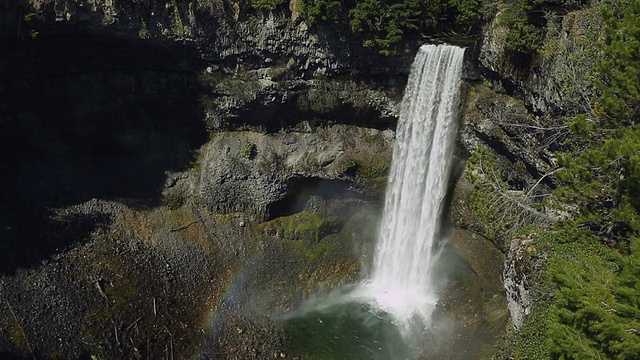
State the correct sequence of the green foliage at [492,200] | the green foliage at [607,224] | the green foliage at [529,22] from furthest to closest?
1. the green foliage at [529,22]
2. the green foliage at [492,200]
3. the green foliage at [607,224]

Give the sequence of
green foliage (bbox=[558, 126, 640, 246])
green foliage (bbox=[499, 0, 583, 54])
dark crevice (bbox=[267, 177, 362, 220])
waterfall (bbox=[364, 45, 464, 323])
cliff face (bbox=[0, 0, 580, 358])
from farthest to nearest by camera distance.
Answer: dark crevice (bbox=[267, 177, 362, 220]), waterfall (bbox=[364, 45, 464, 323]), cliff face (bbox=[0, 0, 580, 358]), green foliage (bbox=[499, 0, 583, 54]), green foliage (bbox=[558, 126, 640, 246])

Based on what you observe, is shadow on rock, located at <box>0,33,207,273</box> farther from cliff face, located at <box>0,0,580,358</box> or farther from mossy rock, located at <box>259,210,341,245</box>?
mossy rock, located at <box>259,210,341,245</box>

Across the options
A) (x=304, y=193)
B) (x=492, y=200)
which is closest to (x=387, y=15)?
(x=304, y=193)

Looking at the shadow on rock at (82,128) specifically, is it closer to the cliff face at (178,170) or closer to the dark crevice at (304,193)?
the cliff face at (178,170)

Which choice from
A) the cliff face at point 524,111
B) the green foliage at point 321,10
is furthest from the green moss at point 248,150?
the cliff face at point 524,111

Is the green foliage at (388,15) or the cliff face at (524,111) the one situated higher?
the green foliage at (388,15)

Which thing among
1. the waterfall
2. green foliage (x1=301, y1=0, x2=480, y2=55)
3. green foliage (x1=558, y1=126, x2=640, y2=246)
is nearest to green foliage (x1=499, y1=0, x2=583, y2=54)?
the waterfall

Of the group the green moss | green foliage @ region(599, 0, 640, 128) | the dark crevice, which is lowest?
the dark crevice

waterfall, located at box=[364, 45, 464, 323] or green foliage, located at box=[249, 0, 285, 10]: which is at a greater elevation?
green foliage, located at box=[249, 0, 285, 10]

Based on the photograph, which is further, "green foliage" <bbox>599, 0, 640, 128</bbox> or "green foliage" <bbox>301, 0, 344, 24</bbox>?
"green foliage" <bbox>301, 0, 344, 24</bbox>
